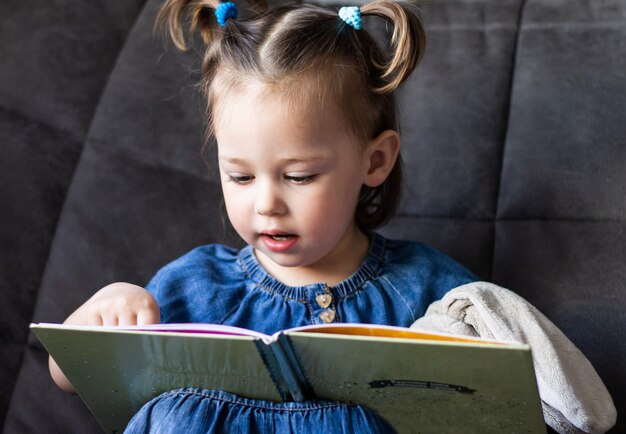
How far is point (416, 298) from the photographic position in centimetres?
132

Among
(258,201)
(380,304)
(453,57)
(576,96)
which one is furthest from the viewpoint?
(453,57)

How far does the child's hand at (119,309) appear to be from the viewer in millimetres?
1167

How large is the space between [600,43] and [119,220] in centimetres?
87

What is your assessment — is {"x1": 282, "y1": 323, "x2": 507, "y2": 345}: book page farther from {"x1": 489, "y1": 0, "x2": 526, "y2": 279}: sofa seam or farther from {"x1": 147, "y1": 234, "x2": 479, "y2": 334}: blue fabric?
{"x1": 489, "y1": 0, "x2": 526, "y2": 279}: sofa seam

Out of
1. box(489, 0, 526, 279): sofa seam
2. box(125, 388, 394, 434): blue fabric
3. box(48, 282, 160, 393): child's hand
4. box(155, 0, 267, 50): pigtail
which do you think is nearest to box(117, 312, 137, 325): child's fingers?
box(48, 282, 160, 393): child's hand

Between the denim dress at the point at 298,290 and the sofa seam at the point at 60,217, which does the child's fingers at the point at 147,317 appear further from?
the sofa seam at the point at 60,217

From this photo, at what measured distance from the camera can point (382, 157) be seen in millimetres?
1320

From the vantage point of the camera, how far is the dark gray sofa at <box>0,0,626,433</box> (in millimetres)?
1394

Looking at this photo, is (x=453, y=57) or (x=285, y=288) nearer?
(x=285, y=288)

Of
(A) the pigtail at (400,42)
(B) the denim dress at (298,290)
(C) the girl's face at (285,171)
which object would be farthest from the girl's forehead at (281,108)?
(B) the denim dress at (298,290)

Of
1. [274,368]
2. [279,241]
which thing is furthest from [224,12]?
[274,368]

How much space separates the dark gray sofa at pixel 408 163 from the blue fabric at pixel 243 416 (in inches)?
13.4

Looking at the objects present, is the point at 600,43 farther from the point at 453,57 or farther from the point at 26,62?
the point at 26,62

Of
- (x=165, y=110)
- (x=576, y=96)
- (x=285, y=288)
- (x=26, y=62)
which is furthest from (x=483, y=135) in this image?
(x=26, y=62)
